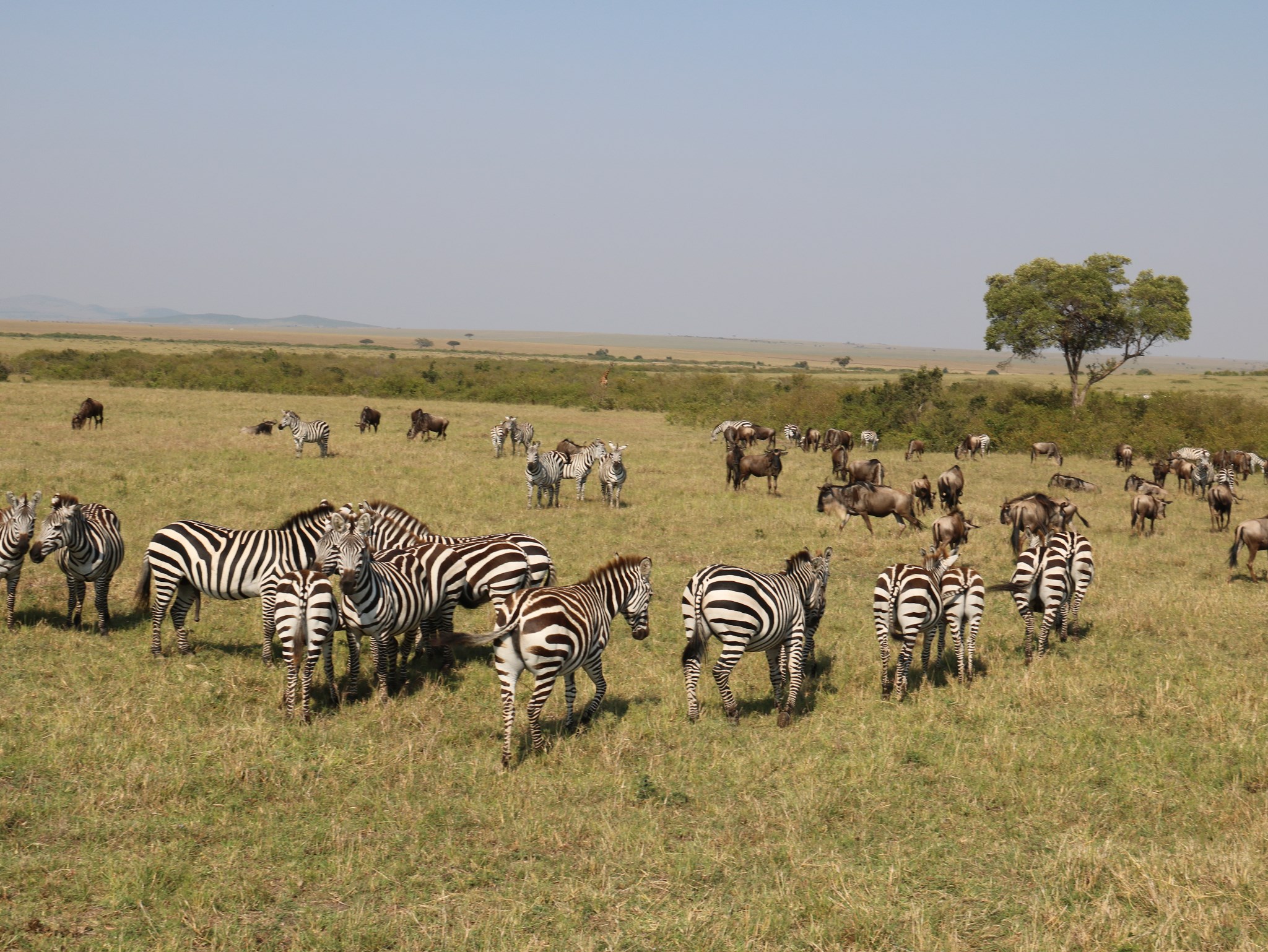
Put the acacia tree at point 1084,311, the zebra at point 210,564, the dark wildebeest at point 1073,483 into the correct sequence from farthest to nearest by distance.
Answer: the acacia tree at point 1084,311, the dark wildebeest at point 1073,483, the zebra at point 210,564

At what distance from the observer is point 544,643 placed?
831cm

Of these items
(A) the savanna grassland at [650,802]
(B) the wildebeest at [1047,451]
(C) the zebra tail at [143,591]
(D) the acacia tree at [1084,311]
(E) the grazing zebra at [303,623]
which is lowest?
(A) the savanna grassland at [650,802]

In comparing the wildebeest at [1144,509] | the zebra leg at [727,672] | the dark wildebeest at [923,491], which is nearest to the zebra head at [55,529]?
the zebra leg at [727,672]

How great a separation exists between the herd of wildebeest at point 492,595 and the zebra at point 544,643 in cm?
2

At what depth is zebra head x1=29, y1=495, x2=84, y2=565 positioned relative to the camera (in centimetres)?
1116

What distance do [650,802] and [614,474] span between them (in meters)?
16.0

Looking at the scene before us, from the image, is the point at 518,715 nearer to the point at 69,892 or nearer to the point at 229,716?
the point at 229,716

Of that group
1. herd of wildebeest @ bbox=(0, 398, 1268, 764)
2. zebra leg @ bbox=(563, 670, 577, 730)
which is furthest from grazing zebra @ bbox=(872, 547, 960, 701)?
zebra leg @ bbox=(563, 670, 577, 730)

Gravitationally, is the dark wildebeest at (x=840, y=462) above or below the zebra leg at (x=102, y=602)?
above

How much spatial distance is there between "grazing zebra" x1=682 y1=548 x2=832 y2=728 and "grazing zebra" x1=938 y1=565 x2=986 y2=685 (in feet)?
7.23

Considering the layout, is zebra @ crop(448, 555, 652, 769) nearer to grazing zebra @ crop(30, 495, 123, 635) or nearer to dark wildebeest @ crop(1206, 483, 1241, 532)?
grazing zebra @ crop(30, 495, 123, 635)

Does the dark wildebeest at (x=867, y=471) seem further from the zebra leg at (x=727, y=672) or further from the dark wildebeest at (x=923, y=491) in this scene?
the zebra leg at (x=727, y=672)

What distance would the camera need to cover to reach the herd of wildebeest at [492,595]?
902cm

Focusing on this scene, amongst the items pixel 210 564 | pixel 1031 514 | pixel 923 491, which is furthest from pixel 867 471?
pixel 210 564
